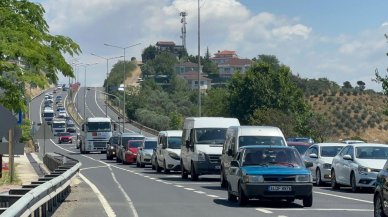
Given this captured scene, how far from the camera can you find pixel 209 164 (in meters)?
35.5

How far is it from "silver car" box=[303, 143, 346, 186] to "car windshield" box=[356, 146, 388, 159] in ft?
9.44

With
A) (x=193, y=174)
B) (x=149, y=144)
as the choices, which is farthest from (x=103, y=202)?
(x=149, y=144)

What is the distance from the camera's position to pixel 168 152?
44.2 metres

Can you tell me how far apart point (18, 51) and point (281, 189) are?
8758 millimetres

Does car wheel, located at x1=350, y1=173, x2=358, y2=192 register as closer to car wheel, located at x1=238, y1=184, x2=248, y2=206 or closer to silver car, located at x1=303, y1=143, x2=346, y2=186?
silver car, located at x1=303, y1=143, x2=346, y2=186

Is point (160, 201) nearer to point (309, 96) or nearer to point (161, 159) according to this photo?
point (161, 159)

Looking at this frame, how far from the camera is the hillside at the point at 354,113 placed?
4766 inches

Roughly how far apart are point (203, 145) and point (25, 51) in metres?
10.7

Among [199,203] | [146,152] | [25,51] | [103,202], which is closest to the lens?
[199,203]

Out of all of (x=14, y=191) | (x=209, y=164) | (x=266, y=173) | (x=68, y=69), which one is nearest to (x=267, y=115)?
(x=209, y=164)

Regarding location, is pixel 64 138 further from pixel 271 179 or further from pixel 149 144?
pixel 271 179

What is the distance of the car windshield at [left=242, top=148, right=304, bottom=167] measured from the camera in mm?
23500

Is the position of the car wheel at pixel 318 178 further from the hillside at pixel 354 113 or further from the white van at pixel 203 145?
the hillside at pixel 354 113

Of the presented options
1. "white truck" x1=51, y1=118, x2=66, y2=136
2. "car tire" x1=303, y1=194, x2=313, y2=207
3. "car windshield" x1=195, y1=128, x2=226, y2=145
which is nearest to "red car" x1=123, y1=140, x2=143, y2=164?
"car windshield" x1=195, y1=128, x2=226, y2=145
